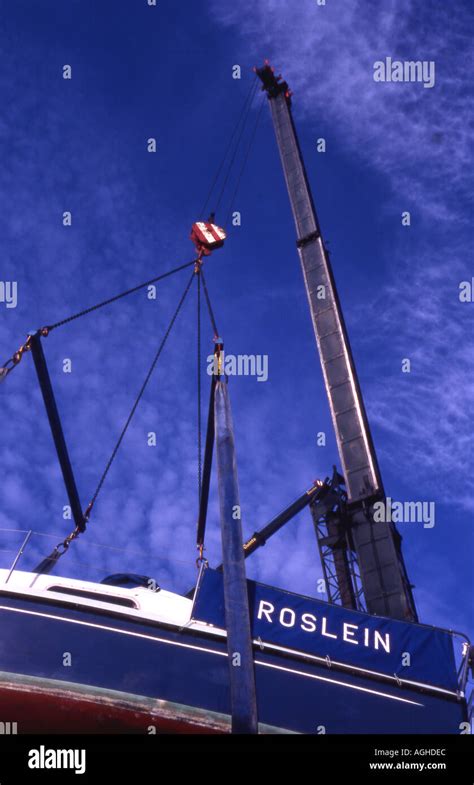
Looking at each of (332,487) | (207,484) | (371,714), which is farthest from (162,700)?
(332,487)

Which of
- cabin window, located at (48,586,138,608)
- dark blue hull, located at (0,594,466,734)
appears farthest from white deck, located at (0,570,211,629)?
dark blue hull, located at (0,594,466,734)

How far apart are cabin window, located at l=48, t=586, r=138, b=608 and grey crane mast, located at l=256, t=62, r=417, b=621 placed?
572 centimetres

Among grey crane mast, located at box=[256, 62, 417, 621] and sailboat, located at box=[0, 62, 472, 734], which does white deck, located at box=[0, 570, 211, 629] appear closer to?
sailboat, located at box=[0, 62, 472, 734]

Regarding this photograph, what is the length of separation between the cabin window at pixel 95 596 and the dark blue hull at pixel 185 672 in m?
0.48

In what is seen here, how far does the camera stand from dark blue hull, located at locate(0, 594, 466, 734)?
798cm

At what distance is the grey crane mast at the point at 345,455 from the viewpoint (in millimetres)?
12734

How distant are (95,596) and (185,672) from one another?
5.67 feet

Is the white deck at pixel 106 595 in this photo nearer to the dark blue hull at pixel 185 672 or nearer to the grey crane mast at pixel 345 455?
the dark blue hull at pixel 185 672
